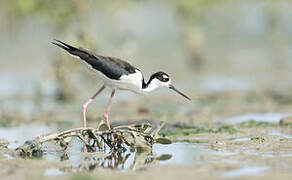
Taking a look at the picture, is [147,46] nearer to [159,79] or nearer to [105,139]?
[159,79]

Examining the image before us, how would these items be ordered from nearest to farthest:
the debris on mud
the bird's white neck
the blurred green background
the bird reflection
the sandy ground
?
the sandy ground
the bird reflection
the debris on mud
the bird's white neck
the blurred green background

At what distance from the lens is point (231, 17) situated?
70.0 ft

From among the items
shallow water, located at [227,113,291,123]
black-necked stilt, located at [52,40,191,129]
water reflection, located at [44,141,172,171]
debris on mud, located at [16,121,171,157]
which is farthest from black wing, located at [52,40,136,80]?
shallow water, located at [227,113,291,123]

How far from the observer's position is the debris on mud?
7.75 metres

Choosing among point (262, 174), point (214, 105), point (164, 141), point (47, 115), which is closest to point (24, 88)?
point (47, 115)

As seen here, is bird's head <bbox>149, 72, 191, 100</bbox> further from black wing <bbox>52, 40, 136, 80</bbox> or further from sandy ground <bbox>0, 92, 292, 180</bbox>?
sandy ground <bbox>0, 92, 292, 180</bbox>

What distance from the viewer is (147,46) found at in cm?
2309

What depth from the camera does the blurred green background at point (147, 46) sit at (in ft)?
47.0

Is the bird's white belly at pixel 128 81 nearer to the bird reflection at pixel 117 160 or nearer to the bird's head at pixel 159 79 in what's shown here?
the bird's head at pixel 159 79

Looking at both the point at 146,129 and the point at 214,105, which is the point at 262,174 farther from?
the point at 214,105

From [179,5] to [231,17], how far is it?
9.52ft

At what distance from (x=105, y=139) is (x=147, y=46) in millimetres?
15228

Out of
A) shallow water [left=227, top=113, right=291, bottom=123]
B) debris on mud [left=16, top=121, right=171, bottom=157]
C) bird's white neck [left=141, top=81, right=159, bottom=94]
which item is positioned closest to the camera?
debris on mud [left=16, top=121, right=171, bottom=157]

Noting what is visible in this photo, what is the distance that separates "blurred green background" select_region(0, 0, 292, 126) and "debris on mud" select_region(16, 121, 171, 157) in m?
1.94
